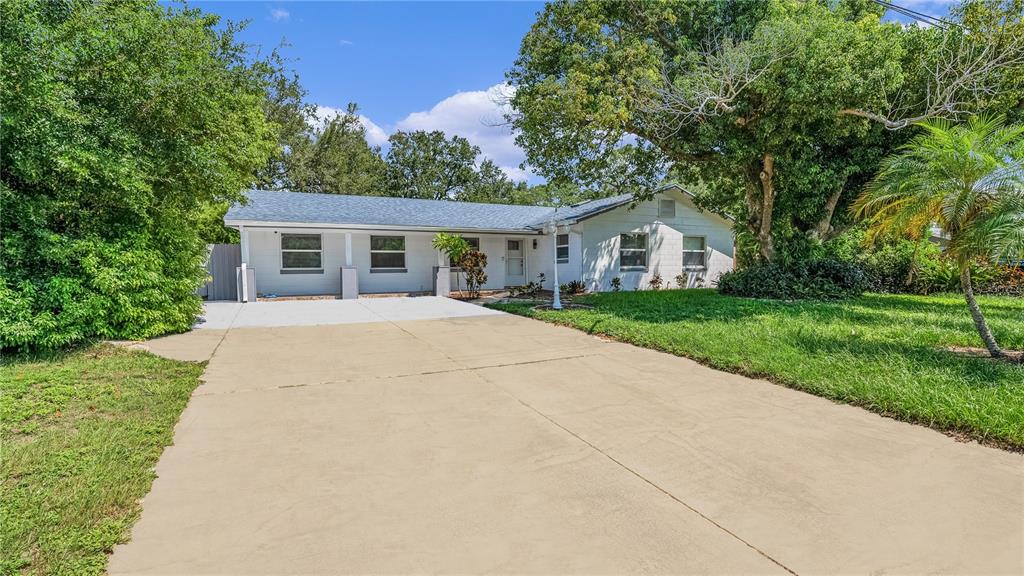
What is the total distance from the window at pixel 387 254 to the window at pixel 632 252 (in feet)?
25.7

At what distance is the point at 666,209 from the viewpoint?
1812cm

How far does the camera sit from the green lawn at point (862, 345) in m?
4.21

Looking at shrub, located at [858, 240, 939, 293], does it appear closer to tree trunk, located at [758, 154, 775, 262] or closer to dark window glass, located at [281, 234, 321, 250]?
tree trunk, located at [758, 154, 775, 262]

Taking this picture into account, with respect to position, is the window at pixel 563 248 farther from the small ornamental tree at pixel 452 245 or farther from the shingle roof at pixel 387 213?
the small ornamental tree at pixel 452 245

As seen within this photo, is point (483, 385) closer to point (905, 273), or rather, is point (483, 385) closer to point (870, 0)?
point (870, 0)

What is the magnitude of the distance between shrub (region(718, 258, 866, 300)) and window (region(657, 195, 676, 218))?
4783 mm

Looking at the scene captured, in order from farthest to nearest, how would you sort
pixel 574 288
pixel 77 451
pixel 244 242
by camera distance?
pixel 574 288, pixel 244 242, pixel 77 451

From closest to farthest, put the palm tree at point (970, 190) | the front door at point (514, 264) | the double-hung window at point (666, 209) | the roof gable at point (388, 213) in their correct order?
the palm tree at point (970, 190) < the roof gable at point (388, 213) < the double-hung window at point (666, 209) < the front door at point (514, 264)

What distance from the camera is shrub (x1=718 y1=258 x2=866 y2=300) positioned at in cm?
1308

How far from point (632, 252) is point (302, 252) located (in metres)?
11.5

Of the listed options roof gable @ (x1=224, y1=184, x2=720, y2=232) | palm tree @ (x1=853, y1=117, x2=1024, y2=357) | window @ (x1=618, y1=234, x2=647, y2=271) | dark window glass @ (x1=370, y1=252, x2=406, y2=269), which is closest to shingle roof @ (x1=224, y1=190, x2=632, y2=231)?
roof gable @ (x1=224, y1=184, x2=720, y2=232)

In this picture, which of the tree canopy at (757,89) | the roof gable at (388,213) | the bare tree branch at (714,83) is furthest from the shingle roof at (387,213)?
the bare tree branch at (714,83)

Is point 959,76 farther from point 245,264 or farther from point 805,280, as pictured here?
point 245,264

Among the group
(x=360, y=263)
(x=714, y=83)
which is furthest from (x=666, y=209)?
(x=360, y=263)
